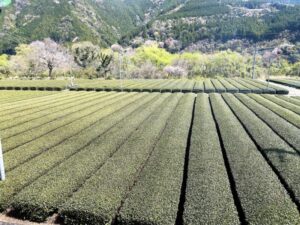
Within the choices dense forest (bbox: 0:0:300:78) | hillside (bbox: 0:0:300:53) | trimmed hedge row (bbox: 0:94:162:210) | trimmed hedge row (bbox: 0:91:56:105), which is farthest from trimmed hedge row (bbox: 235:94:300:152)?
hillside (bbox: 0:0:300:53)

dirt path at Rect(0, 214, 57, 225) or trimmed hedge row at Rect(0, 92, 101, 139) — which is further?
trimmed hedge row at Rect(0, 92, 101, 139)

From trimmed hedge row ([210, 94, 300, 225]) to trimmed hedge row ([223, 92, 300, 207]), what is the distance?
30cm

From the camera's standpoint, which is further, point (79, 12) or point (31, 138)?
point (79, 12)

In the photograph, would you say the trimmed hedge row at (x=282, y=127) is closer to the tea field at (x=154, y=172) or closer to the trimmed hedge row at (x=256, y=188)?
the tea field at (x=154, y=172)

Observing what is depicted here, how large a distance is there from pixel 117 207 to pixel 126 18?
167341mm

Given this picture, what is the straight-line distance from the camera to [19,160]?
954cm

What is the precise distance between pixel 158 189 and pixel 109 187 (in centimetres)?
132

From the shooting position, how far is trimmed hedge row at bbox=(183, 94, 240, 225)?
20.1 ft

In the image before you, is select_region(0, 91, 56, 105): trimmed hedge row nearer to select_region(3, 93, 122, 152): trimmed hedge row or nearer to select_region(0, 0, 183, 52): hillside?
select_region(3, 93, 122, 152): trimmed hedge row

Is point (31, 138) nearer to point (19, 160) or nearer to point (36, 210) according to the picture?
point (19, 160)

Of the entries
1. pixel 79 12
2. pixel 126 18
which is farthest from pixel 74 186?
pixel 126 18

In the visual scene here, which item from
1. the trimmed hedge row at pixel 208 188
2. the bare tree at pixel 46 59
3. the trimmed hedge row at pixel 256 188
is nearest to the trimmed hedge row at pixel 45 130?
the trimmed hedge row at pixel 208 188

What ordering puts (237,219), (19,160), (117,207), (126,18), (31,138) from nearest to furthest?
(237,219), (117,207), (19,160), (31,138), (126,18)

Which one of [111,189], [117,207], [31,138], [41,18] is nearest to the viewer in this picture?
[117,207]
